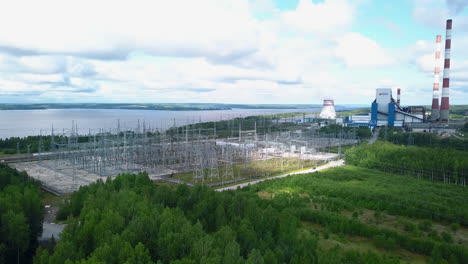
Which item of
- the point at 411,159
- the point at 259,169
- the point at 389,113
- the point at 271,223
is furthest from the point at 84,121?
the point at 271,223

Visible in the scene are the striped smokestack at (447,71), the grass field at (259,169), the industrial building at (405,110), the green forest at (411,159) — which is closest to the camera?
the grass field at (259,169)

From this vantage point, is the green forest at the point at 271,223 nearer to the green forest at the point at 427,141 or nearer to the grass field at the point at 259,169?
the grass field at the point at 259,169

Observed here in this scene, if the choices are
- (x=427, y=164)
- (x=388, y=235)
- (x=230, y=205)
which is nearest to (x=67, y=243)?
(x=230, y=205)

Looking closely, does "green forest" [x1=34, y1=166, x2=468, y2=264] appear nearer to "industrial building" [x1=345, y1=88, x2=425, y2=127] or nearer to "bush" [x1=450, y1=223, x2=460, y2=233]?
"bush" [x1=450, y1=223, x2=460, y2=233]

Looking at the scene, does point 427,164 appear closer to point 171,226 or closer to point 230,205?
point 230,205

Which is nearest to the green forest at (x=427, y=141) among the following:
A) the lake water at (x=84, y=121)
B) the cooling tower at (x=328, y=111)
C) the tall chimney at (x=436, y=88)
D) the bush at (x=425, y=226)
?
the tall chimney at (x=436, y=88)
